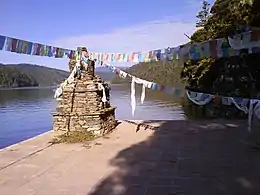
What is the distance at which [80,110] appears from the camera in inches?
390

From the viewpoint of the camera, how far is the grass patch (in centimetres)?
933

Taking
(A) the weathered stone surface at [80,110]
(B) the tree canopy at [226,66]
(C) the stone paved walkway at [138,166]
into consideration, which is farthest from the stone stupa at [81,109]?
(B) the tree canopy at [226,66]

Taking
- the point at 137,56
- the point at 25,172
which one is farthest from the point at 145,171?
the point at 137,56

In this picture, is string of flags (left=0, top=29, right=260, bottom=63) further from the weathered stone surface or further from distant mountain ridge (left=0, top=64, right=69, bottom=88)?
distant mountain ridge (left=0, top=64, right=69, bottom=88)

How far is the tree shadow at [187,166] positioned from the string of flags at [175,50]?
1938 mm

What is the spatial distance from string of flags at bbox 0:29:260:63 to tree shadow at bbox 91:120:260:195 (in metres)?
1.94

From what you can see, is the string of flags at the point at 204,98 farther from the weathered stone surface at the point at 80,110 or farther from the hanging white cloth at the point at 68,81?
the hanging white cloth at the point at 68,81

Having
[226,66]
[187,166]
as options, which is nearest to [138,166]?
[187,166]

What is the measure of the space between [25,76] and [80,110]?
59473 mm

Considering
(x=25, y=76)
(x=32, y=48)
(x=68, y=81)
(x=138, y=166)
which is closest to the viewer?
(x=138, y=166)

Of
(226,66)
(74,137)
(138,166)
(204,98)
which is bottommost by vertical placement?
(74,137)

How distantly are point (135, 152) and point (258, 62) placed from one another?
5.95 m

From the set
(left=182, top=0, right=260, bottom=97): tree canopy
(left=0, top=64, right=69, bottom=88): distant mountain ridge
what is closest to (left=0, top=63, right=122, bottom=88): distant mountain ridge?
(left=0, top=64, right=69, bottom=88): distant mountain ridge

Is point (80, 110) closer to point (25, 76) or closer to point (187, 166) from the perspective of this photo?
point (187, 166)
